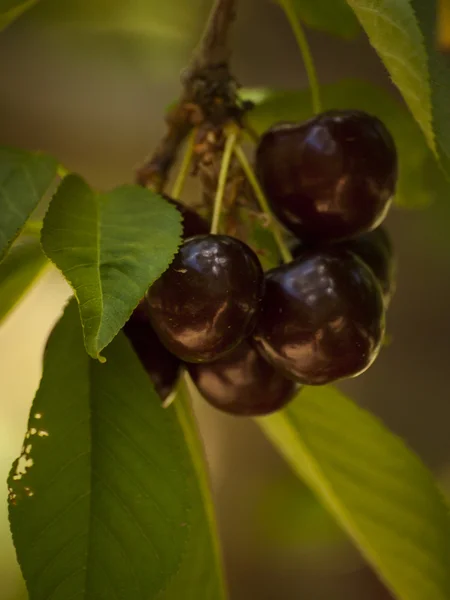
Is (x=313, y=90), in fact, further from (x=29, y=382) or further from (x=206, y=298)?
(x=29, y=382)

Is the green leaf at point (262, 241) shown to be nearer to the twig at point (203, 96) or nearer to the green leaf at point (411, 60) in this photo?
the twig at point (203, 96)

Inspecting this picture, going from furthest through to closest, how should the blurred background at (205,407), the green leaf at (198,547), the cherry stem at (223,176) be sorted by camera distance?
1. the blurred background at (205,407)
2. the green leaf at (198,547)
3. the cherry stem at (223,176)

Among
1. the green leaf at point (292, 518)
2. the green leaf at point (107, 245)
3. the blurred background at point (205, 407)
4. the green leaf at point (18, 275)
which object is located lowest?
the green leaf at point (292, 518)

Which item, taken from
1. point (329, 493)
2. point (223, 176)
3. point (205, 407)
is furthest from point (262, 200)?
point (205, 407)

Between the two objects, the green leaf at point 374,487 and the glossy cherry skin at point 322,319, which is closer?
the glossy cherry skin at point 322,319

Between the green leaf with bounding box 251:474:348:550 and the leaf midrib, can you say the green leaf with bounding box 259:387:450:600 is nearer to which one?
the leaf midrib

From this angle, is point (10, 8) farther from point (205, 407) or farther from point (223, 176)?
point (205, 407)

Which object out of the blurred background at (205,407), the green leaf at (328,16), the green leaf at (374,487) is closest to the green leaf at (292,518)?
the blurred background at (205,407)
